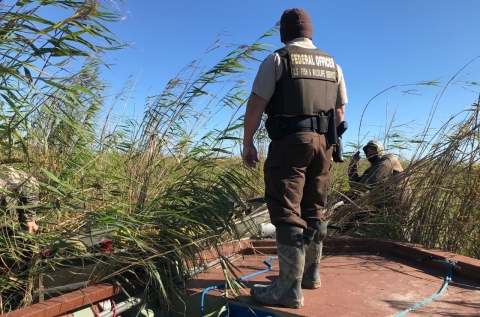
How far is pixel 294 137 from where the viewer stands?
2.13 metres

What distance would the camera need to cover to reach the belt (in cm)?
215

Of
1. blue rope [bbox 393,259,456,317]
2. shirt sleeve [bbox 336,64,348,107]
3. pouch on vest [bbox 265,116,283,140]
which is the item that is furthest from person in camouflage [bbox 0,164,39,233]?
blue rope [bbox 393,259,456,317]

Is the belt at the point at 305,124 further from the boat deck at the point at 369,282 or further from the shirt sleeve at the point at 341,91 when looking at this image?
the boat deck at the point at 369,282

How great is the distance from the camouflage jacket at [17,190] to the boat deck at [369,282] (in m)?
1.03

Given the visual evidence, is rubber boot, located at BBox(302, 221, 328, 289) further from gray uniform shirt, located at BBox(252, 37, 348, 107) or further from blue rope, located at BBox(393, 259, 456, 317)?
gray uniform shirt, located at BBox(252, 37, 348, 107)

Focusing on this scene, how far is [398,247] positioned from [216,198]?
1.50 meters

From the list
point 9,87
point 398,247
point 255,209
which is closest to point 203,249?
point 255,209

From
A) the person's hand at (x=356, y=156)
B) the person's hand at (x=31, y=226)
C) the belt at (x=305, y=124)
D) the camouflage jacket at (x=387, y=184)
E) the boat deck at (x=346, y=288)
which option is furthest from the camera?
the person's hand at (x=356, y=156)

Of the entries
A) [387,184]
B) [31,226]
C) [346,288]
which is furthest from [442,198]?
[31,226]

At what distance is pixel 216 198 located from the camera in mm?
2707

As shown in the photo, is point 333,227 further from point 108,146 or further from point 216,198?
point 108,146

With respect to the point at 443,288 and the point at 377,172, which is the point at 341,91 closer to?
the point at 443,288

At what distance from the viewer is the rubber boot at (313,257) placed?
2.34 metres

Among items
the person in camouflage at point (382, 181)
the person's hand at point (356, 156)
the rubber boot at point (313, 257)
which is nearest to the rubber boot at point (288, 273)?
the rubber boot at point (313, 257)
